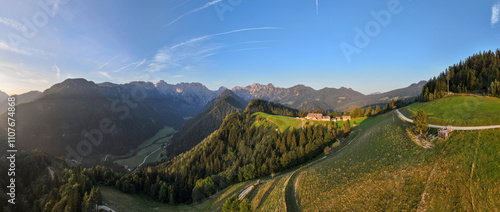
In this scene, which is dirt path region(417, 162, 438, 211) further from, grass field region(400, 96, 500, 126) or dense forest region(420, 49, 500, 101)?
dense forest region(420, 49, 500, 101)

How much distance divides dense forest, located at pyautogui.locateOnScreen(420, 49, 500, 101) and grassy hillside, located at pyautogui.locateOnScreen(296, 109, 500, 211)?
129 ft

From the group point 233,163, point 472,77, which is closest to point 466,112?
point 472,77

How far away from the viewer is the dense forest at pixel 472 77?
181 ft

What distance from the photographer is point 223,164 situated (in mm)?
98250

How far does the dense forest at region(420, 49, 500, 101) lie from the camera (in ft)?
181

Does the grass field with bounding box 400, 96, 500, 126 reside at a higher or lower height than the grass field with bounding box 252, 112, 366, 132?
higher

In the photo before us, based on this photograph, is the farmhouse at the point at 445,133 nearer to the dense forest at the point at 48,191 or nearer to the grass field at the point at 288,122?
the grass field at the point at 288,122

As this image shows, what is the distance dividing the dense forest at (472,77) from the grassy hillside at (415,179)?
39.2 metres

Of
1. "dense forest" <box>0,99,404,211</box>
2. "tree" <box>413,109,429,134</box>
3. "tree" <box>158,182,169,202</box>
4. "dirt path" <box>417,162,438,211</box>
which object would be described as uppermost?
"tree" <box>413,109,429,134</box>

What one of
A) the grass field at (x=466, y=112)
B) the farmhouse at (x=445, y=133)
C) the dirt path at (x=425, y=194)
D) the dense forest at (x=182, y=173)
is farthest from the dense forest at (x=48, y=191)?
the grass field at (x=466, y=112)

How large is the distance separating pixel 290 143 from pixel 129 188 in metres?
65.4

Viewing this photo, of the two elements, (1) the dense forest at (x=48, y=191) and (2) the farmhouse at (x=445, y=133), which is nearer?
(2) the farmhouse at (x=445, y=133)

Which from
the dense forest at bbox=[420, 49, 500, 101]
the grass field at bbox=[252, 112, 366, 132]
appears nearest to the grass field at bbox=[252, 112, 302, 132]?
the grass field at bbox=[252, 112, 366, 132]

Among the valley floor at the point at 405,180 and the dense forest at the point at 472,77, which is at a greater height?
the dense forest at the point at 472,77
